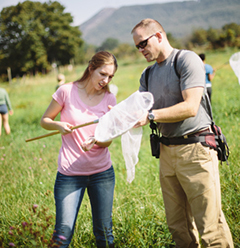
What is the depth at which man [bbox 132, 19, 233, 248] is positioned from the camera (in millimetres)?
1625

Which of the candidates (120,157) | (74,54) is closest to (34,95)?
(120,157)

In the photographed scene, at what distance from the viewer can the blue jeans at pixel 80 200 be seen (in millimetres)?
1726

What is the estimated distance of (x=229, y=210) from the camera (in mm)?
2377

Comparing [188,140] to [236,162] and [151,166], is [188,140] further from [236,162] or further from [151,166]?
[151,166]

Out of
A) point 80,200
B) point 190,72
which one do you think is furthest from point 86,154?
point 190,72

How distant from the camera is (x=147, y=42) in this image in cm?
179

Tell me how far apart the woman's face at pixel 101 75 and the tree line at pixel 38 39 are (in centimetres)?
3726

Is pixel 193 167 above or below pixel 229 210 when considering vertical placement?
above

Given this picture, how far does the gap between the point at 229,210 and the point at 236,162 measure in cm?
79

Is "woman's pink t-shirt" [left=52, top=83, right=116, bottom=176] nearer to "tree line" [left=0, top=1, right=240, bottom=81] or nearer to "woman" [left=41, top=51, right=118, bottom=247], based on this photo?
"woman" [left=41, top=51, right=118, bottom=247]

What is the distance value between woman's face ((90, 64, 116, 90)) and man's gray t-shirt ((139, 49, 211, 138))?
37 cm

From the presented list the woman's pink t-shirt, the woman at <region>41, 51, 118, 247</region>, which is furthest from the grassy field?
the woman's pink t-shirt

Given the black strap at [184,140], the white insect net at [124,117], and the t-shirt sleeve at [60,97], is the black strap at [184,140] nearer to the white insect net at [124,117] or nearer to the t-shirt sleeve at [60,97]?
the white insect net at [124,117]

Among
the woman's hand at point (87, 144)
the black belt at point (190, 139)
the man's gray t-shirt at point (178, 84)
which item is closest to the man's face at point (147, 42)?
the man's gray t-shirt at point (178, 84)
